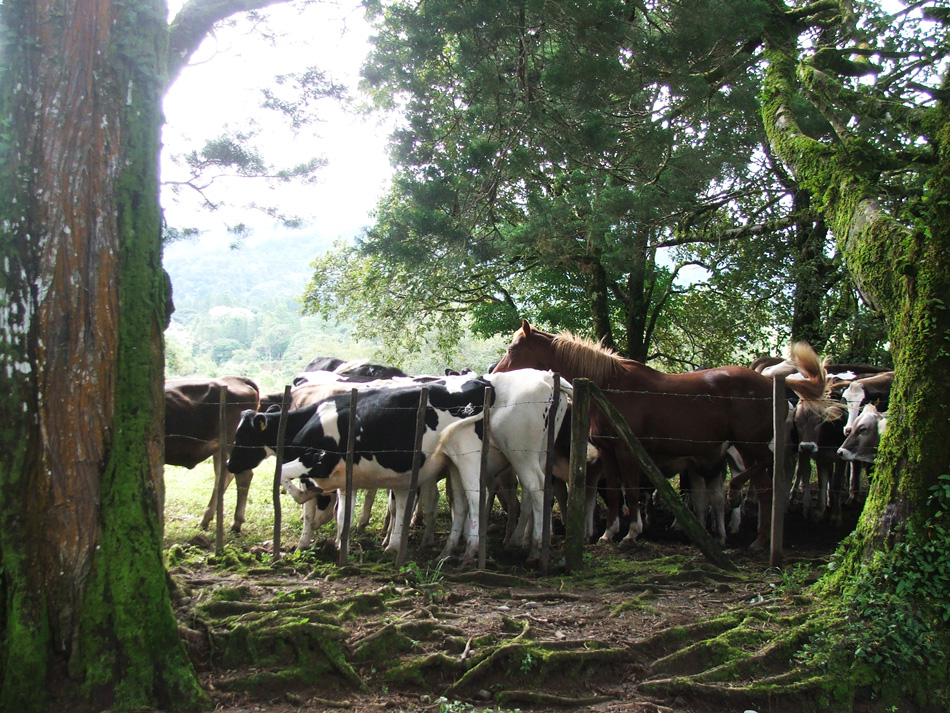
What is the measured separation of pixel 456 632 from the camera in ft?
19.9

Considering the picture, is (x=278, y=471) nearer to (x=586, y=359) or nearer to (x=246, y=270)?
(x=586, y=359)

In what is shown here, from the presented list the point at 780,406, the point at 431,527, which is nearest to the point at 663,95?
the point at 780,406

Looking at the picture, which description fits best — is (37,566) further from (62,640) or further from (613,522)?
(613,522)

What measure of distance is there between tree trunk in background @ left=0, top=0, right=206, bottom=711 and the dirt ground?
0.68 meters

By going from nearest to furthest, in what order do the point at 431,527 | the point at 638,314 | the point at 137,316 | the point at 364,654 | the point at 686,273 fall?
1. the point at 137,316
2. the point at 364,654
3. the point at 431,527
4. the point at 638,314
5. the point at 686,273

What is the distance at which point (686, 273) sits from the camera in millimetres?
19938

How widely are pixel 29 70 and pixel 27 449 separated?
8.01ft

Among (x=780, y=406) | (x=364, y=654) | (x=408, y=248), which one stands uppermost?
(x=408, y=248)

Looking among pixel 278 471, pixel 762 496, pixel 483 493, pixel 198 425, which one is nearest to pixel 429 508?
pixel 483 493

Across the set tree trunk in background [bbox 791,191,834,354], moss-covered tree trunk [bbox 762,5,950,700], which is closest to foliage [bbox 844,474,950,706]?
moss-covered tree trunk [bbox 762,5,950,700]

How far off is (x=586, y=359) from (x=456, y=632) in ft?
16.4

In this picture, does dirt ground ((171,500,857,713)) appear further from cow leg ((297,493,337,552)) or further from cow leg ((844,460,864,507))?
cow leg ((844,460,864,507))

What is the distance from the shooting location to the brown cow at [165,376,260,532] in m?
10.9

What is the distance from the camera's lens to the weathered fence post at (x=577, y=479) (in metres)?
7.94
